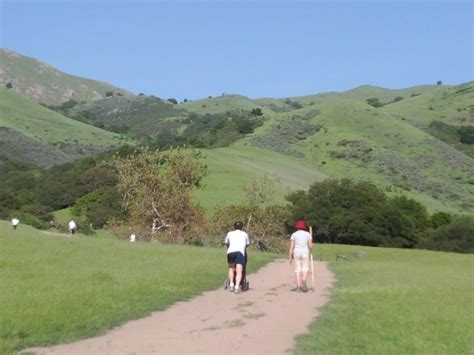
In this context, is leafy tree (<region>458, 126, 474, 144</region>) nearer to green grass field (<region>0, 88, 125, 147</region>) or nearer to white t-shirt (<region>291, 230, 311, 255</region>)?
green grass field (<region>0, 88, 125, 147</region>)

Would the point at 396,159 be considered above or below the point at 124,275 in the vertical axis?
above

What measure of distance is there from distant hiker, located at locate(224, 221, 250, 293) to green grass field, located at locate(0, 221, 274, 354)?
100 cm

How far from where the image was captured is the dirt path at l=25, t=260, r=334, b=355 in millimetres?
10375

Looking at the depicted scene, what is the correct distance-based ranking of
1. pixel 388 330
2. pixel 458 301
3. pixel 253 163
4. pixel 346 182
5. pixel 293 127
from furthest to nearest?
pixel 293 127 < pixel 253 163 < pixel 346 182 < pixel 458 301 < pixel 388 330

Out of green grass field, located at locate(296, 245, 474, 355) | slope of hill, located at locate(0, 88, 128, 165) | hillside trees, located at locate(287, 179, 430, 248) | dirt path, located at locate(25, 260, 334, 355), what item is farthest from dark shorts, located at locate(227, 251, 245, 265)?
slope of hill, located at locate(0, 88, 128, 165)

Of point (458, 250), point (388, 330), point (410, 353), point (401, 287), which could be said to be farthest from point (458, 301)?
point (458, 250)

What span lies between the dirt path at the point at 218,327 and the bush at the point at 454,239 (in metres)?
54.4

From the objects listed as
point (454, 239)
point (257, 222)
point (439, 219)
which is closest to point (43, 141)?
point (439, 219)

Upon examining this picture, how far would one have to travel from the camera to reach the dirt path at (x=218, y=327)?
34.0 feet

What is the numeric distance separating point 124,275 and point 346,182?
62174 mm

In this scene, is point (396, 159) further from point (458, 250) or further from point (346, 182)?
point (458, 250)

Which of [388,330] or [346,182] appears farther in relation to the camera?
[346,182]

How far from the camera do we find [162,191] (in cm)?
5462

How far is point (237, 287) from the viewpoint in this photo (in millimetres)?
17625
